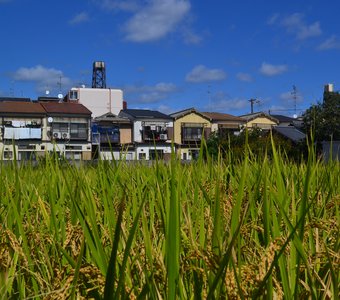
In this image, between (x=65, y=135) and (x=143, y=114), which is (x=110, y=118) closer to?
(x=143, y=114)

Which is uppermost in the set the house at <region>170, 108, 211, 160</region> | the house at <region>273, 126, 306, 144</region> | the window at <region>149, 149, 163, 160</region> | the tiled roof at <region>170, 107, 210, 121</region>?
the tiled roof at <region>170, 107, 210, 121</region>

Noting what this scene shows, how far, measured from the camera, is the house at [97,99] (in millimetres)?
54375

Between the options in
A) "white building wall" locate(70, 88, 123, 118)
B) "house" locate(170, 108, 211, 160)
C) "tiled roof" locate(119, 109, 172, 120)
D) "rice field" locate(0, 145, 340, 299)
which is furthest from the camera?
"white building wall" locate(70, 88, 123, 118)

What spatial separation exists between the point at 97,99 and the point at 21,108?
1174 cm

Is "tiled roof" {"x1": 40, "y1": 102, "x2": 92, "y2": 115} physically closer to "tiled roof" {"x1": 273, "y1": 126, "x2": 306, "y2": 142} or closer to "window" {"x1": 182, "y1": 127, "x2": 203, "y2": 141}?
"window" {"x1": 182, "y1": 127, "x2": 203, "y2": 141}

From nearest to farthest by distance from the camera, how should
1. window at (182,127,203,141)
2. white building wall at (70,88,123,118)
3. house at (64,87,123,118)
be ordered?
window at (182,127,203,141), house at (64,87,123,118), white building wall at (70,88,123,118)

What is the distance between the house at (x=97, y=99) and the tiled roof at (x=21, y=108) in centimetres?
851

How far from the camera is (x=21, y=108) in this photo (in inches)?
1769

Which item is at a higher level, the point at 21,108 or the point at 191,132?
the point at 21,108

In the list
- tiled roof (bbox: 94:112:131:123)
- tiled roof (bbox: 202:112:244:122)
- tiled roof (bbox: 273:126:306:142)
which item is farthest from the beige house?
tiled roof (bbox: 273:126:306:142)

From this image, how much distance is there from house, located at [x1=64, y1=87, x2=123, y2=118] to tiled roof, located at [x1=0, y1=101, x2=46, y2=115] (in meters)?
8.51

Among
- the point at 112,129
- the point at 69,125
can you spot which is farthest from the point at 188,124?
the point at 69,125

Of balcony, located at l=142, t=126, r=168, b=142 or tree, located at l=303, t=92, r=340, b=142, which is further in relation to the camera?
balcony, located at l=142, t=126, r=168, b=142

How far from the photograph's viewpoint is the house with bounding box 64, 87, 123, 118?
5438cm
